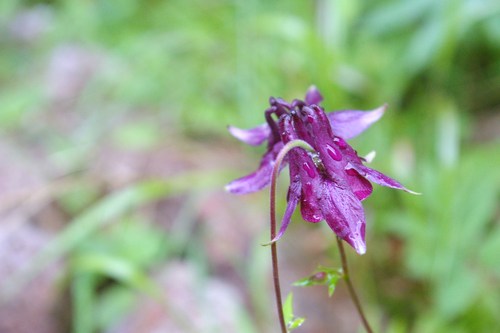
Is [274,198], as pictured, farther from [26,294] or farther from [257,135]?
[26,294]

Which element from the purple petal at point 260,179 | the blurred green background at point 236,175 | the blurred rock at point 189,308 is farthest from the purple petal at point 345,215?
the blurred rock at point 189,308

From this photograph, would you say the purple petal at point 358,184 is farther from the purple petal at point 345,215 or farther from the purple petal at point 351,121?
the purple petal at point 351,121

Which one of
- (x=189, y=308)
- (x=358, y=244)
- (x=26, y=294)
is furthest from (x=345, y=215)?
(x=26, y=294)

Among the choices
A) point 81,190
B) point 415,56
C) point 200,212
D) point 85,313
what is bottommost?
point 85,313

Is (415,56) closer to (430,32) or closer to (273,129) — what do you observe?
A: (430,32)

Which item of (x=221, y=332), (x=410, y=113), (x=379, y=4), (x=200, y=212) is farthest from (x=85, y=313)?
(x=379, y=4)

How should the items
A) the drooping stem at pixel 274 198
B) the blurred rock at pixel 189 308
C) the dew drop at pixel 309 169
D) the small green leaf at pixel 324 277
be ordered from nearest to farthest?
1. the drooping stem at pixel 274 198
2. the dew drop at pixel 309 169
3. the small green leaf at pixel 324 277
4. the blurred rock at pixel 189 308
